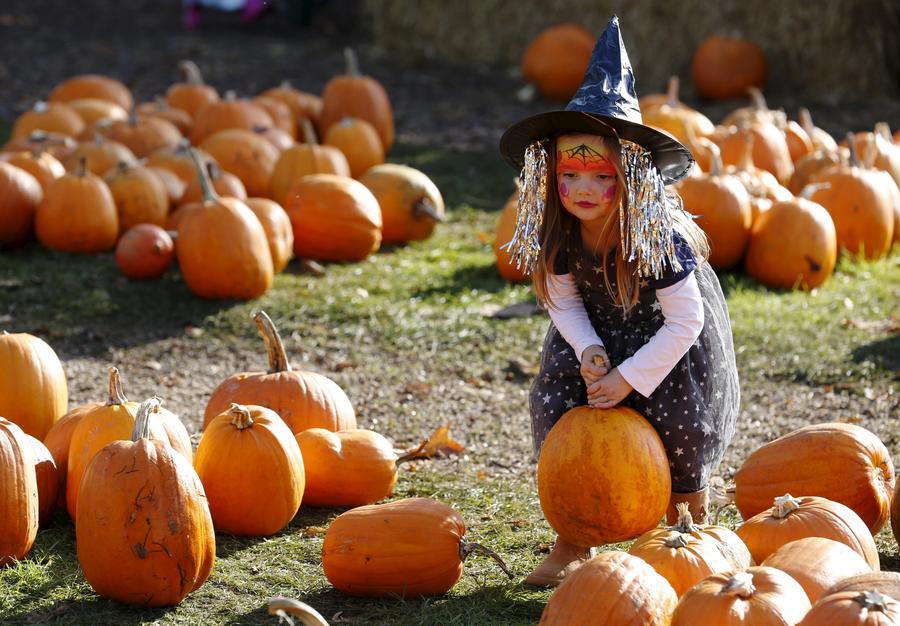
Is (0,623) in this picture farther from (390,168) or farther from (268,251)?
(390,168)

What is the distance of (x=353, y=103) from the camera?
8.65 m

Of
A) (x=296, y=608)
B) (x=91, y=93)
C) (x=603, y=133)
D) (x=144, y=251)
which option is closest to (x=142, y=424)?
(x=296, y=608)

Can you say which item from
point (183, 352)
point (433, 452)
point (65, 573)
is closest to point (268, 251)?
point (183, 352)

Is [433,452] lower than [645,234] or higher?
lower

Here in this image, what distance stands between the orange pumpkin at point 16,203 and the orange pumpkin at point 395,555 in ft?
13.0

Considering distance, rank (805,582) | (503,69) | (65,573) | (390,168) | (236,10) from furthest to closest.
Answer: (236,10)
(503,69)
(390,168)
(65,573)
(805,582)

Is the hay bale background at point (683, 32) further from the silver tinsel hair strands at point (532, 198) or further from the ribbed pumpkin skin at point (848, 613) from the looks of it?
the ribbed pumpkin skin at point (848, 613)

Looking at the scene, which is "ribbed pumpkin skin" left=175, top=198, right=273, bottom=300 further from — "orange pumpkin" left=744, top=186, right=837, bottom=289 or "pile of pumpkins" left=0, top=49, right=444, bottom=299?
"orange pumpkin" left=744, top=186, right=837, bottom=289

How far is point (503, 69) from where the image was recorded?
41.3 feet

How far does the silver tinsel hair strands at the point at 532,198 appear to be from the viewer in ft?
11.4

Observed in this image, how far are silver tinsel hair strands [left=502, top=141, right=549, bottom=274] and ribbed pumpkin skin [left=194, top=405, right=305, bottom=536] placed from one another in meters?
0.93

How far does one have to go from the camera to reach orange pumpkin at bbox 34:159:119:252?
6.46 meters

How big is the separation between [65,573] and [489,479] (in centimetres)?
153

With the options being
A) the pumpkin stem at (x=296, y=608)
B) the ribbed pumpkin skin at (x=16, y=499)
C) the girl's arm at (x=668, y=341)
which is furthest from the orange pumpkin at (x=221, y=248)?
the pumpkin stem at (x=296, y=608)
